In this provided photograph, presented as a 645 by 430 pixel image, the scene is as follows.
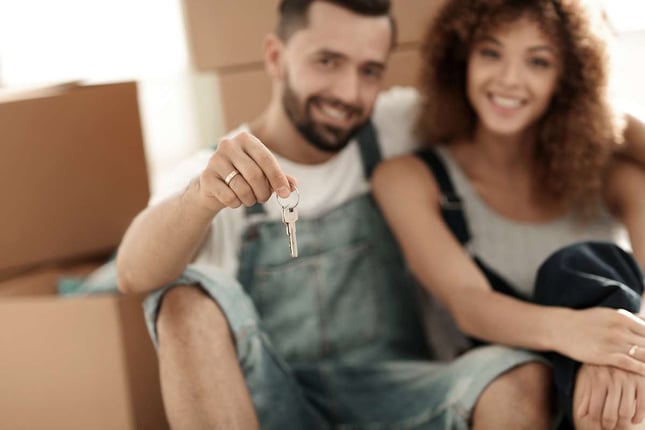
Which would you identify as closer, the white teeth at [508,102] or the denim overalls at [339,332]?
the denim overalls at [339,332]

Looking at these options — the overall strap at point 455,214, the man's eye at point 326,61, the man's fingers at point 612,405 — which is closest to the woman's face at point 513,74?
the overall strap at point 455,214

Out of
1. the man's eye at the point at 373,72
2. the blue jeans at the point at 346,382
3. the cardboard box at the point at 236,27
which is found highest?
the cardboard box at the point at 236,27

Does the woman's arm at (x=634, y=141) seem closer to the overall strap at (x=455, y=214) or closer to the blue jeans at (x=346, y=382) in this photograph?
the overall strap at (x=455, y=214)

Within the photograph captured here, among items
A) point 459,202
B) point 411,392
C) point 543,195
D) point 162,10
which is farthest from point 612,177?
point 162,10

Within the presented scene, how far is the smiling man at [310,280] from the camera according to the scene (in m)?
0.94

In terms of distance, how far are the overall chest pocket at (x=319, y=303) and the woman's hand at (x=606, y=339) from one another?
35 cm

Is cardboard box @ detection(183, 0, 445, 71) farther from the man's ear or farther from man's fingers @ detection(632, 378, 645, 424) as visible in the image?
man's fingers @ detection(632, 378, 645, 424)

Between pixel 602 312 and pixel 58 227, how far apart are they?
0.78m

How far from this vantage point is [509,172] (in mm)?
1244

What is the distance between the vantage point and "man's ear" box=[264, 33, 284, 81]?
4.01 ft

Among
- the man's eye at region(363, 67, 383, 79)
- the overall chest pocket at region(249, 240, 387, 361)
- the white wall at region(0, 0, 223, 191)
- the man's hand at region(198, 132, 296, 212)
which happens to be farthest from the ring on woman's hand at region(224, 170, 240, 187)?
the white wall at region(0, 0, 223, 191)

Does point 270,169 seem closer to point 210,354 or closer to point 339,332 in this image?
point 210,354

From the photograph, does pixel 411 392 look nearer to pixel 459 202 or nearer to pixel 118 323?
pixel 459 202

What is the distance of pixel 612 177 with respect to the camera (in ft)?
3.92
